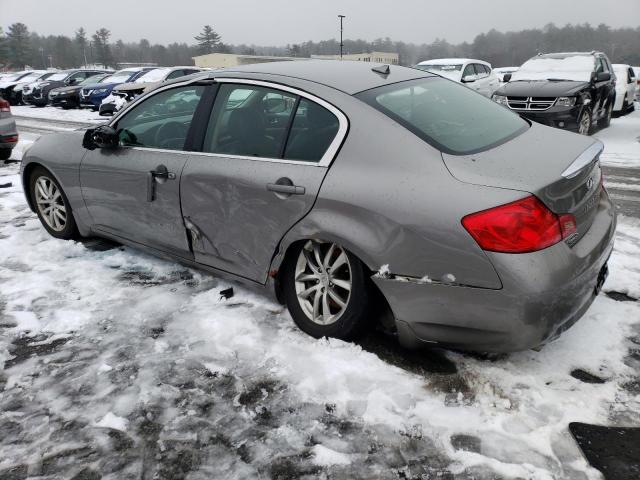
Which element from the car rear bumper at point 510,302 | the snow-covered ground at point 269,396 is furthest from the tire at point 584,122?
the car rear bumper at point 510,302

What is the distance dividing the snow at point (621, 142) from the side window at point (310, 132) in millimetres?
5779

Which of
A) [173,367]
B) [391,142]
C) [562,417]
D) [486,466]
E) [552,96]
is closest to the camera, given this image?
[486,466]

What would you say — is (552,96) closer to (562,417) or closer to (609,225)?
(609,225)

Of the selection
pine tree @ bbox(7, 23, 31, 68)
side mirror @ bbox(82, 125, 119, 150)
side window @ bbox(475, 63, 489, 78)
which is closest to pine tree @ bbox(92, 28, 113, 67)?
pine tree @ bbox(7, 23, 31, 68)

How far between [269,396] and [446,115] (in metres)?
1.89

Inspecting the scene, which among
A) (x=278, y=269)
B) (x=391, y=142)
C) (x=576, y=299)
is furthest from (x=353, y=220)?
(x=576, y=299)

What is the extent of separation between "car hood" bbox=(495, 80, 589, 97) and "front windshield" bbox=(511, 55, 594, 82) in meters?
0.54

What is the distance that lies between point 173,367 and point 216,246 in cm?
91

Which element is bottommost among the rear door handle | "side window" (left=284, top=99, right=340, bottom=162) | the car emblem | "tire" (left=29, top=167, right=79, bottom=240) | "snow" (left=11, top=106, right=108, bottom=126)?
"snow" (left=11, top=106, right=108, bottom=126)

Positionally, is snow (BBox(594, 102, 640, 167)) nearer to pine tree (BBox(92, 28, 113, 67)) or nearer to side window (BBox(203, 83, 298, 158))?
side window (BBox(203, 83, 298, 158))

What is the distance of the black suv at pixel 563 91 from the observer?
982 centimetres

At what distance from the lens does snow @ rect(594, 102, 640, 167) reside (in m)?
9.22

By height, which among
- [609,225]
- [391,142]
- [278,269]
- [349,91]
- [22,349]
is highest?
[349,91]

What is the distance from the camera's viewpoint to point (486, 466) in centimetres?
220
